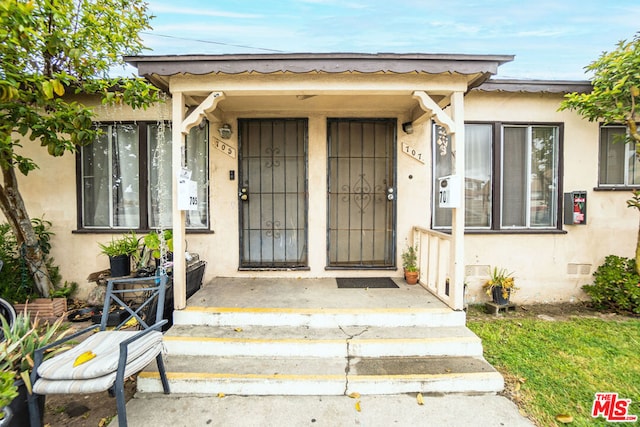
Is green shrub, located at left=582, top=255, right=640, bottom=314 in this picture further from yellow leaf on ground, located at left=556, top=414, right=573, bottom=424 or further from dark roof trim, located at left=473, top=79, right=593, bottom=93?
yellow leaf on ground, located at left=556, top=414, right=573, bottom=424

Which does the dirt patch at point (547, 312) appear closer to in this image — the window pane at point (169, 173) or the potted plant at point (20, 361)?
the window pane at point (169, 173)

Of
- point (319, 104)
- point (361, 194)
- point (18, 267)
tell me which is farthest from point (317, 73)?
point (18, 267)

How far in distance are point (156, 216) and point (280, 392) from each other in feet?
10.2

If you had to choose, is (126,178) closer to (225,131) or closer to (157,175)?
(157,175)

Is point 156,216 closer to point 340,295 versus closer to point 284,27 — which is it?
point 340,295

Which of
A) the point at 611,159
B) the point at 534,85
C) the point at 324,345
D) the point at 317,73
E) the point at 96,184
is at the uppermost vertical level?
the point at 534,85

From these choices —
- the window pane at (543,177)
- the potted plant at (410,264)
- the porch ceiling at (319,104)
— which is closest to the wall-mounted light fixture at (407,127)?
the porch ceiling at (319,104)

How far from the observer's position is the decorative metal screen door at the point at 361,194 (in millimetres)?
4371

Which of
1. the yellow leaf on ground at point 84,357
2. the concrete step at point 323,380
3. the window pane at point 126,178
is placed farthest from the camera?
the window pane at point 126,178

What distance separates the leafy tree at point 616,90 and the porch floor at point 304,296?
3034 mm

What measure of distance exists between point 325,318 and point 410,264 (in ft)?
5.12

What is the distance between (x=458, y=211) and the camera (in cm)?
303

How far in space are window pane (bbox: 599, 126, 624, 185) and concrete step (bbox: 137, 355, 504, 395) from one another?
12.3 feet

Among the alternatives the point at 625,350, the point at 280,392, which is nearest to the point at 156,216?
the point at 280,392
